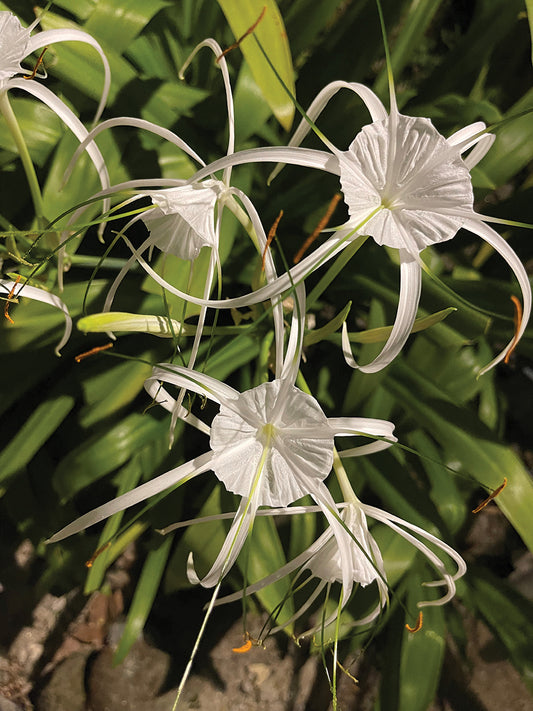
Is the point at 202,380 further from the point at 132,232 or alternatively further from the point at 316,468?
the point at 132,232

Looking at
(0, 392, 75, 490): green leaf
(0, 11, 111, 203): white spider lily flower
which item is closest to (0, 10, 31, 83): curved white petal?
(0, 11, 111, 203): white spider lily flower

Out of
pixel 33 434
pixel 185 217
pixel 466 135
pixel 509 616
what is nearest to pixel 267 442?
pixel 185 217

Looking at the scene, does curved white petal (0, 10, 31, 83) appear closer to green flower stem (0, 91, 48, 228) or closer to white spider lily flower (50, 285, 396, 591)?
green flower stem (0, 91, 48, 228)

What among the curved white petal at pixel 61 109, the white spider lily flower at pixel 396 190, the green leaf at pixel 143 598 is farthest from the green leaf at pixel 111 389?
the white spider lily flower at pixel 396 190

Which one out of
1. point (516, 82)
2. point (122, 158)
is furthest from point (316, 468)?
point (516, 82)

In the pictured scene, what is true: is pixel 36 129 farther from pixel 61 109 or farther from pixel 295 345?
pixel 295 345

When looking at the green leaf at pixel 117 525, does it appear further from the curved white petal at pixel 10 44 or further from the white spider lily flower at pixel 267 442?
the curved white petal at pixel 10 44
